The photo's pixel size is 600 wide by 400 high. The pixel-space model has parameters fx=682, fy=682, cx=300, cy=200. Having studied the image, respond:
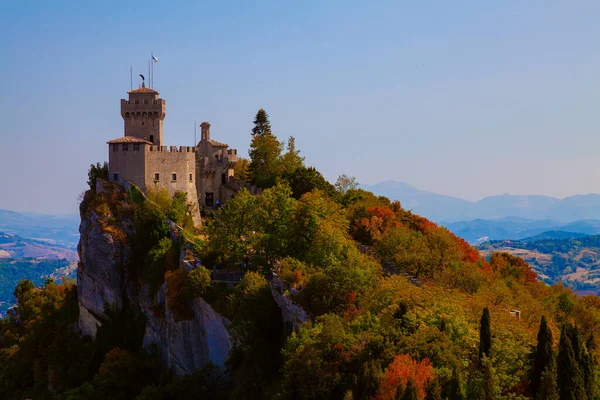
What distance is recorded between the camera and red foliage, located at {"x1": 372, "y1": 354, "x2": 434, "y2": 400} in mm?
27934

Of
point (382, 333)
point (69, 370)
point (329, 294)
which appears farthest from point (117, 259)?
point (382, 333)

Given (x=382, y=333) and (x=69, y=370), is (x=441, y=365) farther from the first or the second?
(x=69, y=370)

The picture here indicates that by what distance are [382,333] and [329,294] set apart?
7584mm

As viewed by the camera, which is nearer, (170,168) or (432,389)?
(432,389)

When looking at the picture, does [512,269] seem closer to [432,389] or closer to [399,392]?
[432,389]

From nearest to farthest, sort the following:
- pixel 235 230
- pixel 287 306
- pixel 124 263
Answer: pixel 287 306, pixel 235 230, pixel 124 263

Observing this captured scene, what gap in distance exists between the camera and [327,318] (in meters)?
36.3

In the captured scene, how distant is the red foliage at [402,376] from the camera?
2793 centimetres

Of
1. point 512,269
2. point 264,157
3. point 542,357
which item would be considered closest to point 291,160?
point 264,157

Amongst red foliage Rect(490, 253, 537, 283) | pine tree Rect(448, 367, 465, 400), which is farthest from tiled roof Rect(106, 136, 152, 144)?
pine tree Rect(448, 367, 465, 400)

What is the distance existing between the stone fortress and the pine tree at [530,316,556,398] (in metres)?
44.2

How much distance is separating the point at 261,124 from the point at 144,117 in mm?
17564

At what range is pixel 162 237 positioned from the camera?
202ft

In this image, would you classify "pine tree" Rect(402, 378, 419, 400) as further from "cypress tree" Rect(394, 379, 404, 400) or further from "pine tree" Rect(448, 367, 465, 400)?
"pine tree" Rect(448, 367, 465, 400)
